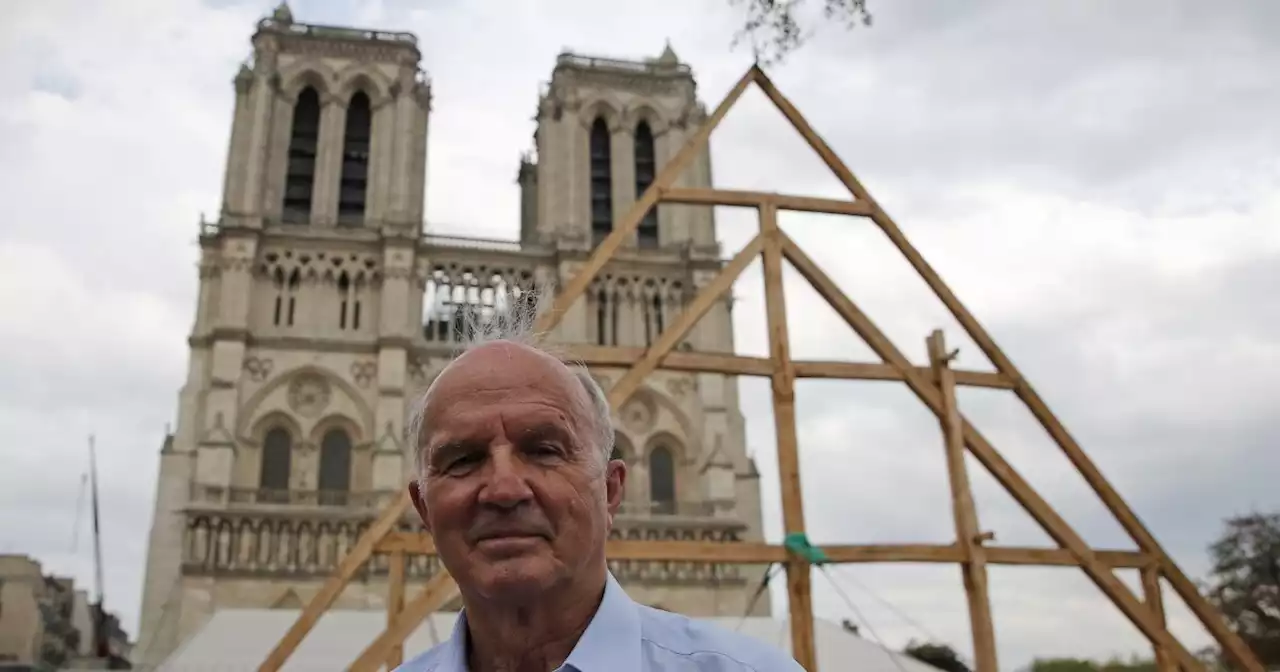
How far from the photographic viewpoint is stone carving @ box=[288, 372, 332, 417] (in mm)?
25469

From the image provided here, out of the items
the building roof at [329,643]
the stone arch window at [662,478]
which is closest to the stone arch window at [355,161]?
the stone arch window at [662,478]

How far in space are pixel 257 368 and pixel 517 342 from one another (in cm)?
2568

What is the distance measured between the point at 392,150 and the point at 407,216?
98.4 inches

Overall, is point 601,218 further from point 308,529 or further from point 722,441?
point 308,529

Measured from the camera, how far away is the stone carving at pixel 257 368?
25.2 m

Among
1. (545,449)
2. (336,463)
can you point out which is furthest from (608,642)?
(336,463)

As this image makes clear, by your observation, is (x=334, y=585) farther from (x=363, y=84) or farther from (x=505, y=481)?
(x=363, y=84)

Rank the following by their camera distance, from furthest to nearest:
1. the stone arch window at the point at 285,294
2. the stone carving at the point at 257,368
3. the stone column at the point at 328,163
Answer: the stone column at the point at 328,163 → the stone arch window at the point at 285,294 → the stone carving at the point at 257,368

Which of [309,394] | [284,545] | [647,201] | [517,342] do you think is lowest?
[517,342]

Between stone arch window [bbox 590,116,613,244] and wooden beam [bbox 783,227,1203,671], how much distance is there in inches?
875

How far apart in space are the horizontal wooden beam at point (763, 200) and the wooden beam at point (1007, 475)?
370 mm

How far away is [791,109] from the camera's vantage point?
7719mm

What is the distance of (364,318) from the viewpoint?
2677 centimetres

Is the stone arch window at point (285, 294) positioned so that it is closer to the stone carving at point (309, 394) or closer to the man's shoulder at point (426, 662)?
the stone carving at point (309, 394)
